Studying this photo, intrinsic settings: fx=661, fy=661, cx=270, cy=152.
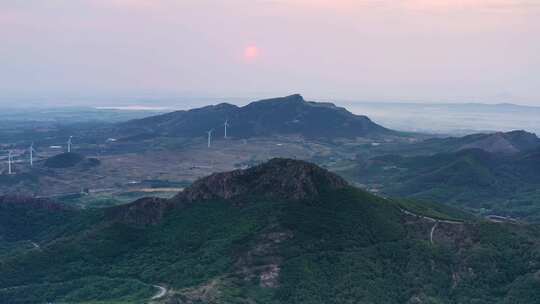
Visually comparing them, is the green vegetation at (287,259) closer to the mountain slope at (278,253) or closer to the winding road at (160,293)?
the mountain slope at (278,253)

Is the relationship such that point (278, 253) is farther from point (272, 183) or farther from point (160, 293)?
point (272, 183)

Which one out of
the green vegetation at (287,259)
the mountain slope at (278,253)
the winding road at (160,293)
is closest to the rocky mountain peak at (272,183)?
the mountain slope at (278,253)

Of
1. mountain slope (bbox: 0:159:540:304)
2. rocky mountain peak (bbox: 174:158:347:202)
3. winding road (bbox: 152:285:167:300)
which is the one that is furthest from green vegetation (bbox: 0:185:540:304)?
rocky mountain peak (bbox: 174:158:347:202)

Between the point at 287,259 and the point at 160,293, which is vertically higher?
the point at 287,259

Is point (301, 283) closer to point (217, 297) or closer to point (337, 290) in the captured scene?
point (337, 290)

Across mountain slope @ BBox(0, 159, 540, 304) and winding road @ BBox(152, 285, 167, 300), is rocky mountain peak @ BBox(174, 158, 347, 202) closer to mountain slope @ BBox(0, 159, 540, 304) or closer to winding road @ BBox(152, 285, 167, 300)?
mountain slope @ BBox(0, 159, 540, 304)

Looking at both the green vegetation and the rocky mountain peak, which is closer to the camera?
the green vegetation

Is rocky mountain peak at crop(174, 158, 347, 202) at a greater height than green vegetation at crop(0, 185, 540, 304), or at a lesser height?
greater

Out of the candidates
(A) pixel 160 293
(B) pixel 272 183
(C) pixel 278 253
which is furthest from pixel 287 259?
(B) pixel 272 183

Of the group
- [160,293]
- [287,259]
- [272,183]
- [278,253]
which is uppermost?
[272,183]
